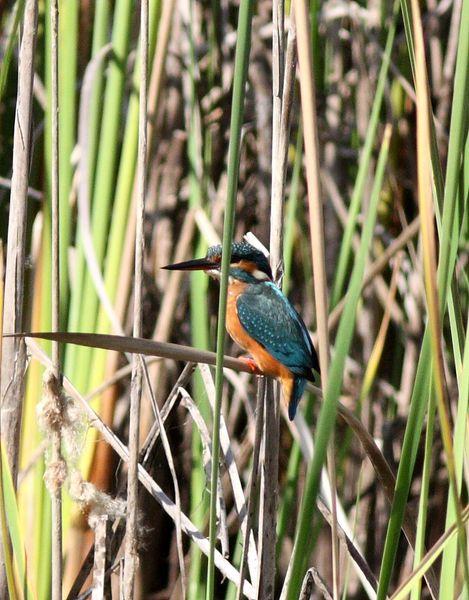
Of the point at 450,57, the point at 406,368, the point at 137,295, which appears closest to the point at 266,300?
the point at 137,295

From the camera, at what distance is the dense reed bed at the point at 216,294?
81 centimetres

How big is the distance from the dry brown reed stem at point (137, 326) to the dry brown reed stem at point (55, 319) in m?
0.09

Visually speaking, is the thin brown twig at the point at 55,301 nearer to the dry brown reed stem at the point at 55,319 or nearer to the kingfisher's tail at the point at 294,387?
the dry brown reed stem at the point at 55,319

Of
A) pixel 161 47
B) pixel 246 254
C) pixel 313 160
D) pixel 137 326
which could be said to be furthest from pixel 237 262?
pixel 313 160

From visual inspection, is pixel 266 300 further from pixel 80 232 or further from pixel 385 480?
pixel 385 480

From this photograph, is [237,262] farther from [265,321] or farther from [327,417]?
[327,417]

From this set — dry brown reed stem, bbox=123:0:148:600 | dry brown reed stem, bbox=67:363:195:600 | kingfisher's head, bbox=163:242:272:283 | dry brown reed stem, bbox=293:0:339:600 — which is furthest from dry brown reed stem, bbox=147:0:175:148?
dry brown reed stem, bbox=293:0:339:600

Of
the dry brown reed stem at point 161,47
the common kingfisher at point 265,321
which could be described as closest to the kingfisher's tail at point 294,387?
the common kingfisher at point 265,321

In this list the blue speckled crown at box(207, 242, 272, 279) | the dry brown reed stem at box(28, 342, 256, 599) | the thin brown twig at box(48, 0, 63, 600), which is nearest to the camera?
the thin brown twig at box(48, 0, 63, 600)

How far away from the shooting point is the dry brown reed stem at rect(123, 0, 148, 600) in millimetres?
1042

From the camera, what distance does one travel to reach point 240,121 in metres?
0.71

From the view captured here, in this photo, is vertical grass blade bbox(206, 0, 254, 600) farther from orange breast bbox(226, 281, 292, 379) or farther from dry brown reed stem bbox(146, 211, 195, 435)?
dry brown reed stem bbox(146, 211, 195, 435)

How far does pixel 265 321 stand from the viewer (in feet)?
5.04

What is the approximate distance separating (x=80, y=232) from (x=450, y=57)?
1148mm
